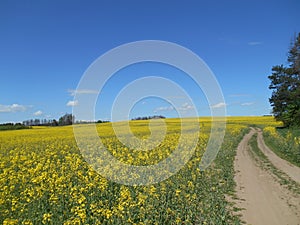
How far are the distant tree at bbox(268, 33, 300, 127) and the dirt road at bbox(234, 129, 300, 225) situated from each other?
99.9 ft

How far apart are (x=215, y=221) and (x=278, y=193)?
3544mm

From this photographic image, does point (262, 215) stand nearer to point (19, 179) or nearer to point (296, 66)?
point (19, 179)

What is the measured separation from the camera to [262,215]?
24.1 ft

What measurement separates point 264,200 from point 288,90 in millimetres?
38648

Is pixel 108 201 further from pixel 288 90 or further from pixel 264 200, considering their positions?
pixel 288 90

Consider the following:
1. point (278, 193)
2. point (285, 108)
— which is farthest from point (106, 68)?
point (285, 108)

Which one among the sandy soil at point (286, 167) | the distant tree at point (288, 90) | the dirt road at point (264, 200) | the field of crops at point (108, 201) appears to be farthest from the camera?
the distant tree at point (288, 90)

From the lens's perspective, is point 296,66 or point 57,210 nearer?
point 57,210

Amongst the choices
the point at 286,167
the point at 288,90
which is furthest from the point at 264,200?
the point at 288,90

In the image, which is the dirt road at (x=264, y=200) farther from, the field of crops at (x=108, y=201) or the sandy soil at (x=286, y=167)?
the field of crops at (x=108, y=201)

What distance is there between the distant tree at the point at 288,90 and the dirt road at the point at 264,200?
99.9 ft

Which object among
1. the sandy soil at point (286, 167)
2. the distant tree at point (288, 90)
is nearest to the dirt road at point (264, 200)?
the sandy soil at point (286, 167)

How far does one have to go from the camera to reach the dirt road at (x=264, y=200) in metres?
7.12

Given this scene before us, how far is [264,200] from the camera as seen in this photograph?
28.0ft
